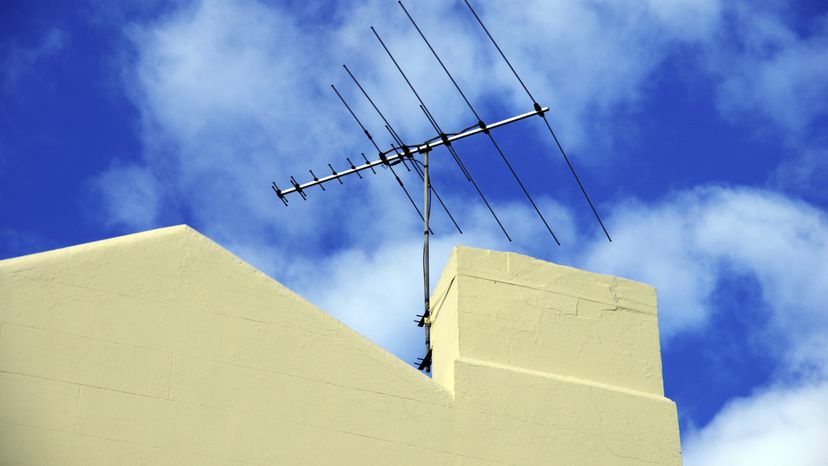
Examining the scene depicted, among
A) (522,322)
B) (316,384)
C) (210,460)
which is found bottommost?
(210,460)

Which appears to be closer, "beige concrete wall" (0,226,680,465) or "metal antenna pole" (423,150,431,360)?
"beige concrete wall" (0,226,680,465)

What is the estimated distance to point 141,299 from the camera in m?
9.44

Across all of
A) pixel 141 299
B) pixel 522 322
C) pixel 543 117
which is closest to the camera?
pixel 141 299

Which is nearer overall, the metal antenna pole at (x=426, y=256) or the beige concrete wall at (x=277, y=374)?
the beige concrete wall at (x=277, y=374)

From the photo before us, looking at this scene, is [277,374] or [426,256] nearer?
[277,374]

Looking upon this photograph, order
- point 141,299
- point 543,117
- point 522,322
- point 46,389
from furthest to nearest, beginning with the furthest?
point 543,117 < point 522,322 < point 141,299 < point 46,389

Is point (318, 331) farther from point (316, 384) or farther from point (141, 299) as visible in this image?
point (141, 299)

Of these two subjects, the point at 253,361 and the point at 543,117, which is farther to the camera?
the point at 543,117

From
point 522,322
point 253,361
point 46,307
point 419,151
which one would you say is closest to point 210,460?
point 253,361

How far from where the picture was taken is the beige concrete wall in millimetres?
8875

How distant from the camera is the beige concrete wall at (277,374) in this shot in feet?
29.1

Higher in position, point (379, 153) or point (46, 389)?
point (379, 153)

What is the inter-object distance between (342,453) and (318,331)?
3.35ft

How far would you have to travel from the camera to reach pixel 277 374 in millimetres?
9586
